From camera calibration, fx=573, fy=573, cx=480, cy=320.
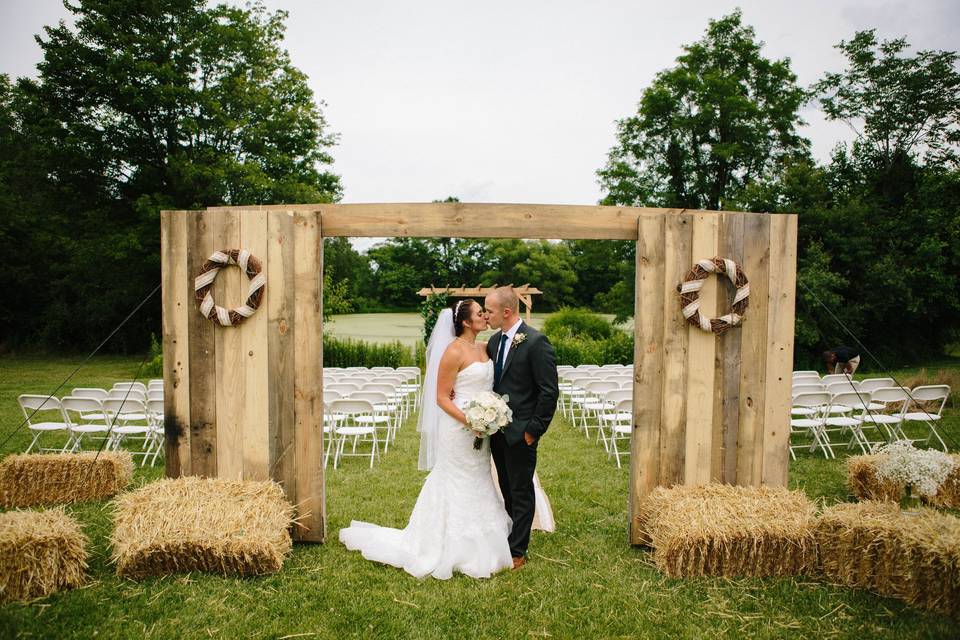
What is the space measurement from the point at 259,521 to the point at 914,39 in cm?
2722

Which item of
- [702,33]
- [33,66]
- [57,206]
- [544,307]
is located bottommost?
[544,307]

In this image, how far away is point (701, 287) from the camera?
4.87 metres

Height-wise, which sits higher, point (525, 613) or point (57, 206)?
point (57, 206)

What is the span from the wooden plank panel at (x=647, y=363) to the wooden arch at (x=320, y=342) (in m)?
0.01

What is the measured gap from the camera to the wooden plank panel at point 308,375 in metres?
4.85

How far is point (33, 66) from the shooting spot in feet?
71.1

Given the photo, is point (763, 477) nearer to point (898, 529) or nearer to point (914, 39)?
point (898, 529)

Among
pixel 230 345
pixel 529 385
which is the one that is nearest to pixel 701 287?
pixel 529 385

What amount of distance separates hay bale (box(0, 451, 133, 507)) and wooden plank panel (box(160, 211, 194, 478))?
68.4 inches

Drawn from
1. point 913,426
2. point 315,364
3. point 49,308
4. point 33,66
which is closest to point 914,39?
point 913,426

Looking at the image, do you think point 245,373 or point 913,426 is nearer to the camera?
point 245,373

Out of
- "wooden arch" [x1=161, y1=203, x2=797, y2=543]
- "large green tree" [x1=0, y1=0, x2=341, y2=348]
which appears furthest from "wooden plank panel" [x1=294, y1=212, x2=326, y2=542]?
"large green tree" [x1=0, y1=0, x2=341, y2=348]

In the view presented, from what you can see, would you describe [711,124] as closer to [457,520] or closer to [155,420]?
[155,420]

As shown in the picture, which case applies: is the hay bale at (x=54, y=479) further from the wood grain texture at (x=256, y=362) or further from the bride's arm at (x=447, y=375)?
the bride's arm at (x=447, y=375)
